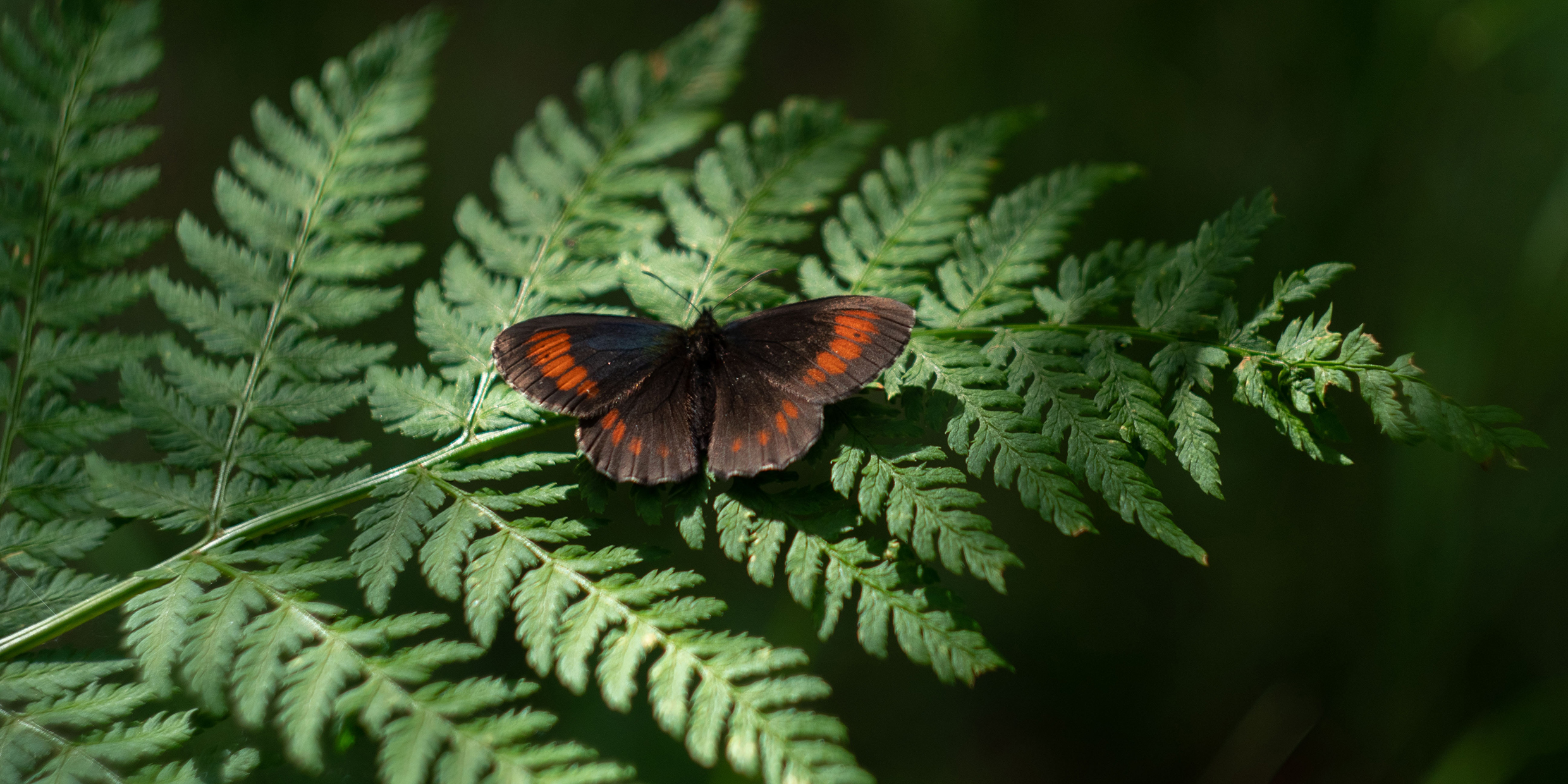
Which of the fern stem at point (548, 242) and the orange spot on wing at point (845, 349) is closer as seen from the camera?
the orange spot on wing at point (845, 349)

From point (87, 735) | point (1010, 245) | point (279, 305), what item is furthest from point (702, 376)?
point (87, 735)

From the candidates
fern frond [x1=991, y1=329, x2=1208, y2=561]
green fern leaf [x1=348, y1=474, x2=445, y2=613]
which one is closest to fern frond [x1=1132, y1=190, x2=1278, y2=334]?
fern frond [x1=991, y1=329, x2=1208, y2=561]

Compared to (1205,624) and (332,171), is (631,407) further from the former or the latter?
(1205,624)

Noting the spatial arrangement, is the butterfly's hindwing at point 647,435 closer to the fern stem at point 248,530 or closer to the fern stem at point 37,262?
the fern stem at point 248,530

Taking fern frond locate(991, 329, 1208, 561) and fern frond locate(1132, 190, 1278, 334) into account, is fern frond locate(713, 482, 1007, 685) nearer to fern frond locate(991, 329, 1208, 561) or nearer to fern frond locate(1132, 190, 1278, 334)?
fern frond locate(991, 329, 1208, 561)

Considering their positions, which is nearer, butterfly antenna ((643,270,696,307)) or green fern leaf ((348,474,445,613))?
green fern leaf ((348,474,445,613))

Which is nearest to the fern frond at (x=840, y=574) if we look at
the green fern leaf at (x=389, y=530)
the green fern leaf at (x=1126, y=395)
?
the green fern leaf at (x=1126, y=395)

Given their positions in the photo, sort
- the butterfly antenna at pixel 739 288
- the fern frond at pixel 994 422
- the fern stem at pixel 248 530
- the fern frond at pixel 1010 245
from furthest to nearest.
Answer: the butterfly antenna at pixel 739 288, the fern frond at pixel 1010 245, the fern stem at pixel 248 530, the fern frond at pixel 994 422

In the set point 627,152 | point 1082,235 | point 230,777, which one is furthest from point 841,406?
point 1082,235
